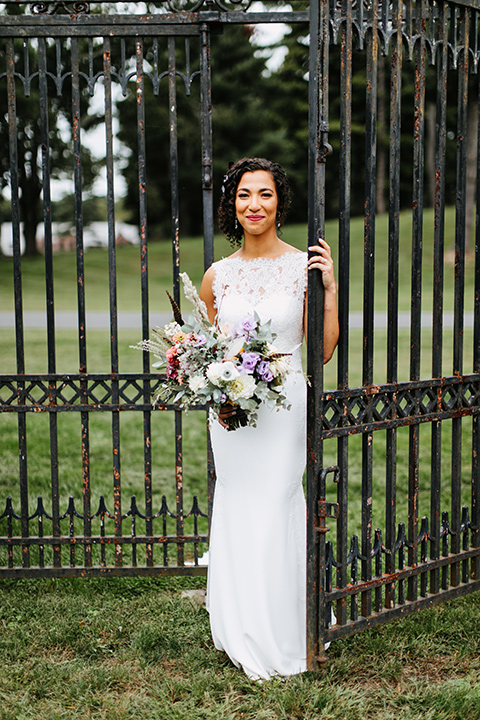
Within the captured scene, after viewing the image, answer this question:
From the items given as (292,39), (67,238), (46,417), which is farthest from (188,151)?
(46,417)

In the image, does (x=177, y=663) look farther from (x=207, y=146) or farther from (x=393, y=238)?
(x=207, y=146)

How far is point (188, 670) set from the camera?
3.32m

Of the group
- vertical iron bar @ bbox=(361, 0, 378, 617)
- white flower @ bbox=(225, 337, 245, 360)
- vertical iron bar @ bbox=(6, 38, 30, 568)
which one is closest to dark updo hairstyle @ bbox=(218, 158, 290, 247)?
vertical iron bar @ bbox=(361, 0, 378, 617)

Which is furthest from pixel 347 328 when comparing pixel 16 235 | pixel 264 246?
pixel 16 235

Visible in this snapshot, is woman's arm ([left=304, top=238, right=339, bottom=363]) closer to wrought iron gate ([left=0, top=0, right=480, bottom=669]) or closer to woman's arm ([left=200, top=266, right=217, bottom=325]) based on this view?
wrought iron gate ([left=0, top=0, right=480, bottom=669])

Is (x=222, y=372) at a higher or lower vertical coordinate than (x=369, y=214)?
lower

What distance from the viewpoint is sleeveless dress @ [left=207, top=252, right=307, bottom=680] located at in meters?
3.35

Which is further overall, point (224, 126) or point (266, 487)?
point (224, 126)

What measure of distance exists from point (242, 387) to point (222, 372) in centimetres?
11

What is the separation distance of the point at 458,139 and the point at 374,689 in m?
2.74

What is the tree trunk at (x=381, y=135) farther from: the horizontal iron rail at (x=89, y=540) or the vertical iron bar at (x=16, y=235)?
the horizontal iron rail at (x=89, y=540)

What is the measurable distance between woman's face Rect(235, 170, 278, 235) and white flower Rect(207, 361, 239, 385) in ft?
2.77

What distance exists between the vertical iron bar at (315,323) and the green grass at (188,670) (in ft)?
0.97

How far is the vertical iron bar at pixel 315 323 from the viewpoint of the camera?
2.98 meters
